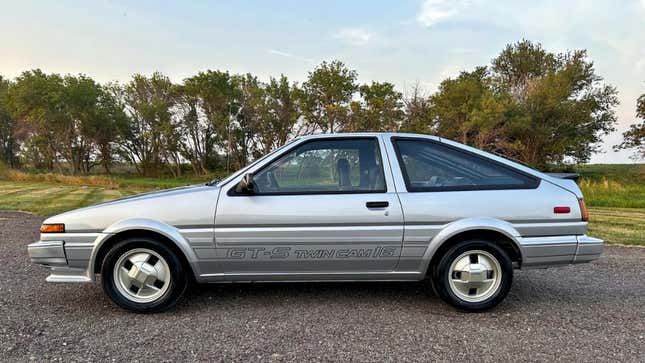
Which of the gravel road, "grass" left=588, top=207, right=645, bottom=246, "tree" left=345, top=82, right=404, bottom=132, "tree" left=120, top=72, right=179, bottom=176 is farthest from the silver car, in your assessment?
"tree" left=120, top=72, right=179, bottom=176

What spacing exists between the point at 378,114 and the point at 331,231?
2242 cm

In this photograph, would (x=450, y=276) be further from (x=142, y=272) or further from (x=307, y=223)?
(x=142, y=272)

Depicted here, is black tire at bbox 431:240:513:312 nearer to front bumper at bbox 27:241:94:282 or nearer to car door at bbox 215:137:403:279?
car door at bbox 215:137:403:279

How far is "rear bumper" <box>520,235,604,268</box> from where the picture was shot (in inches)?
133

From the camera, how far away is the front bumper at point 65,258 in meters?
3.28

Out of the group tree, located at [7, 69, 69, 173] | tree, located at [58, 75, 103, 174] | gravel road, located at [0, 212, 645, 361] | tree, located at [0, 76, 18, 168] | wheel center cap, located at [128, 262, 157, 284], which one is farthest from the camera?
tree, located at [0, 76, 18, 168]

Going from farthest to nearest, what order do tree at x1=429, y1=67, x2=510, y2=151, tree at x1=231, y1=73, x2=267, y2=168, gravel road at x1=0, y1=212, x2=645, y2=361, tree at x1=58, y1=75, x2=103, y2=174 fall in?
tree at x1=231, y1=73, x2=267, y2=168, tree at x1=58, y1=75, x2=103, y2=174, tree at x1=429, y1=67, x2=510, y2=151, gravel road at x1=0, y1=212, x2=645, y2=361

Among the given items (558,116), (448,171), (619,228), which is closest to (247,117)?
(558,116)

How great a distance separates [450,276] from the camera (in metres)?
3.42

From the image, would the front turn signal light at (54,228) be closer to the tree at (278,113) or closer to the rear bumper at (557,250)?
the rear bumper at (557,250)

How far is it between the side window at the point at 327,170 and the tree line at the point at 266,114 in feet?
69.4

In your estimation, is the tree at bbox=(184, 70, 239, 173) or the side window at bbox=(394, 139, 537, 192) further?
the tree at bbox=(184, 70, 239, 173)

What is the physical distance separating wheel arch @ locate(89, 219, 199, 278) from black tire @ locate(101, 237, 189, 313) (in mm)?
49

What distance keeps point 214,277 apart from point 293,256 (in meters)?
0.76
